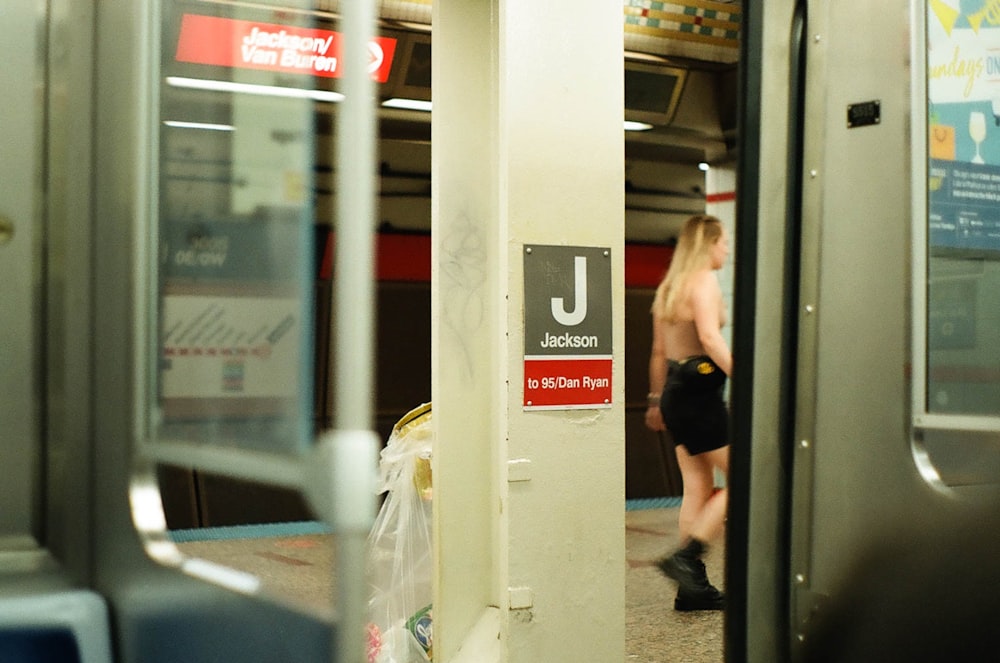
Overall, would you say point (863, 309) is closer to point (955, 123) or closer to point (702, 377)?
point (955, 123)

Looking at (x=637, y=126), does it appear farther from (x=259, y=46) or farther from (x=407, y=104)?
(x=259, y=46)

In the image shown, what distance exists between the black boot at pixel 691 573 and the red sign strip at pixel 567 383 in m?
1.48

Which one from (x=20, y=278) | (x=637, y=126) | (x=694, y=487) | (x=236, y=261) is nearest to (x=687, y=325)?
(x=694, y=487)

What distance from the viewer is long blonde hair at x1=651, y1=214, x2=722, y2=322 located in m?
5.35

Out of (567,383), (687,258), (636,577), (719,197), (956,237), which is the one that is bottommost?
(636,577)

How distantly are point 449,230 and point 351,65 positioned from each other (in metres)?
2.72

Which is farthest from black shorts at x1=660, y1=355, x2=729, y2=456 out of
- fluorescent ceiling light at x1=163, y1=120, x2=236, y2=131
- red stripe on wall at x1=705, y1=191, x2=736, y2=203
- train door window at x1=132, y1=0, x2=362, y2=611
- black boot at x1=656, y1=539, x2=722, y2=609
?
red stripe on wall at x1=705, y1=191, x2=736, y2=203

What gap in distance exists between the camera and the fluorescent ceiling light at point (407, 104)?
22.1ft

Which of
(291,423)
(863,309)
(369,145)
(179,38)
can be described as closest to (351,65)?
(369,145)

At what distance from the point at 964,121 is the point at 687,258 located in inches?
118

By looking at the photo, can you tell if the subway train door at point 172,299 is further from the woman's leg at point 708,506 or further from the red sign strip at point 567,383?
the woman's leg at point 708,506

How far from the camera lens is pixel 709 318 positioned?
5199mm

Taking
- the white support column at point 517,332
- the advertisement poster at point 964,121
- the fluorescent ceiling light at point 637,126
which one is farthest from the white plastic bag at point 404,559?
the fluorescent ceiling light at point 637,126

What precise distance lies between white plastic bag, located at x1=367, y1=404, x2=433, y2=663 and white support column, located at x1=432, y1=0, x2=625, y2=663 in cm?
28
